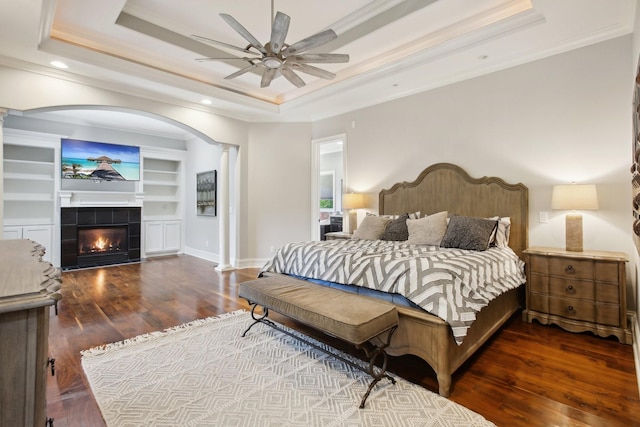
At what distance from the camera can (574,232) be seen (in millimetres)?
3094

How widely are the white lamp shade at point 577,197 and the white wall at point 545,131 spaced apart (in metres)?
0.32

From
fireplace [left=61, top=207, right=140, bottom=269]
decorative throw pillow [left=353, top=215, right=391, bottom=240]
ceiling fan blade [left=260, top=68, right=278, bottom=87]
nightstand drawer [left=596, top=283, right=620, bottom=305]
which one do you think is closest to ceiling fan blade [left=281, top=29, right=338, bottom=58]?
ceiling fan blade [left=260, top=68, right=278, bottom=87]

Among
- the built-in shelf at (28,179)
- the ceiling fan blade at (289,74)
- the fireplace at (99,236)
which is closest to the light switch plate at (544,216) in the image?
the ceiling fan blade at (289,74)

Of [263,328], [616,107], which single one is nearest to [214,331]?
[263,328]

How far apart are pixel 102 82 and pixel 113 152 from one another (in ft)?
9.30

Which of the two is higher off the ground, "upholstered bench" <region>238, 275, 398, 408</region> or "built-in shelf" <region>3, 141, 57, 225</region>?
"built-in shelf" <region>3, 141, 57, 225</region>

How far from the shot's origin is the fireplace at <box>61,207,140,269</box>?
5980 mm

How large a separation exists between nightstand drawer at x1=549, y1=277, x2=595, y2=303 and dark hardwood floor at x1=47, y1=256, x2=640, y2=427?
0.36 metres

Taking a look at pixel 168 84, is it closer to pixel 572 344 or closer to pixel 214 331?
pixel 214 331

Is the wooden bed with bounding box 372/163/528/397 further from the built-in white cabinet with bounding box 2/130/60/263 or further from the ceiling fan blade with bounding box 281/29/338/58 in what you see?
the built-in white cabinet with bounding box 2/130/60/263

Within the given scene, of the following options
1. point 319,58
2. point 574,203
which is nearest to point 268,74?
point 319,58

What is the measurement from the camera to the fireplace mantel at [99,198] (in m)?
5.97

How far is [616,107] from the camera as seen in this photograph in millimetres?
3053

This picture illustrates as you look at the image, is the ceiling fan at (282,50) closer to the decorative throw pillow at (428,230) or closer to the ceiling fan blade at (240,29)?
the ceiling fan blade at (240,29)
